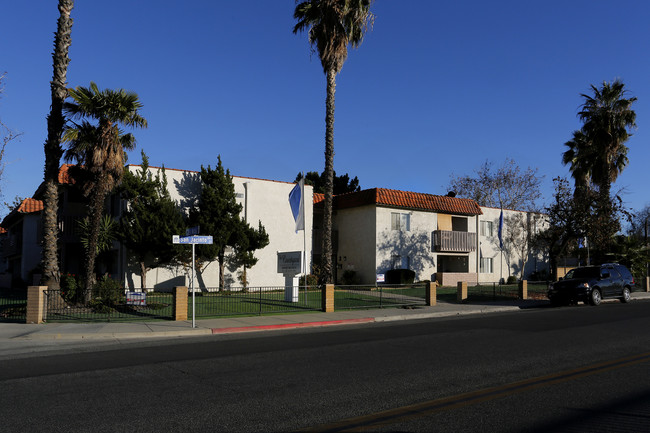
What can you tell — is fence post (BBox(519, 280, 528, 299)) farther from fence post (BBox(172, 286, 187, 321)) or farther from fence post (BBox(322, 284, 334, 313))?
fence post (BBox(172, 286, 187, 321))

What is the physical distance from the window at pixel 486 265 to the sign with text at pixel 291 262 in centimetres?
2288

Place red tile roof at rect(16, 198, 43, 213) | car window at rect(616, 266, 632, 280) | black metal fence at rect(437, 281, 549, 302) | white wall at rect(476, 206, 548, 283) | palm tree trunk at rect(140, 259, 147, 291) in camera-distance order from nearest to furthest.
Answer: palm tree trunk at rect(140, 259, 147, 291)
car window at rect(616, 266, 632, 280)
black metal fence at rect(437, 281, 549, 302)
red tile roof at rect(16, 198, 43, 213)
white wall at rect(476, 206, 548, 283)

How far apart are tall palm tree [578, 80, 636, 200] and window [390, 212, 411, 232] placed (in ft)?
43.5

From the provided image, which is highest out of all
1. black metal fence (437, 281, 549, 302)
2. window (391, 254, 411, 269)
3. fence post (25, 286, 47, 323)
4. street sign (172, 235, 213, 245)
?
street sign (172, 235, 213, 245)

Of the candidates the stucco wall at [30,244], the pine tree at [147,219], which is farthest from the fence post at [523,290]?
the stucco wall at [30,244]

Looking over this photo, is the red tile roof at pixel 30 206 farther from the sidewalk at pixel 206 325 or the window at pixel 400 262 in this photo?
the window at pixel 400 262

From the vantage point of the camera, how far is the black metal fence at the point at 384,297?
2292cm

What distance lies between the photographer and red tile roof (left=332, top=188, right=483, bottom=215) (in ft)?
113

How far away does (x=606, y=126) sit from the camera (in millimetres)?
35969

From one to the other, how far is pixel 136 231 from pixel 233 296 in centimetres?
765

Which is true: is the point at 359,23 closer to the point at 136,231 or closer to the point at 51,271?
the point at 136,231

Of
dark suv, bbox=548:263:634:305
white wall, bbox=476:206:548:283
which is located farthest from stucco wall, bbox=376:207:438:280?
dark suv, bbox=548:263:634:305

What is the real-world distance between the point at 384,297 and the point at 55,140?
49.4 ft

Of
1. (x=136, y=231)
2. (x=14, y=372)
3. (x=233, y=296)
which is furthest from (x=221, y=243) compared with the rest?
(x=14, y=372)
